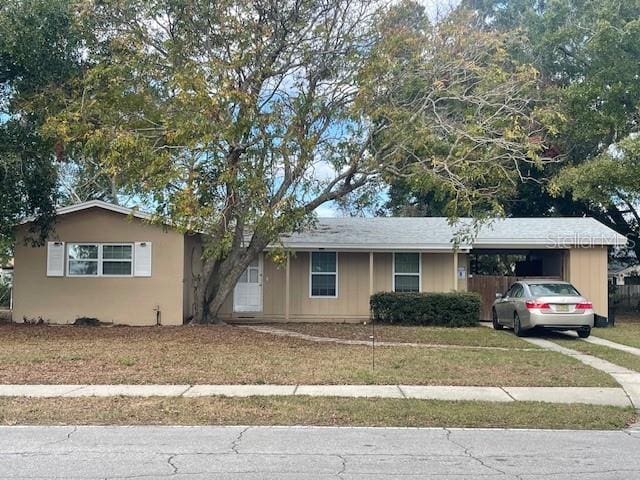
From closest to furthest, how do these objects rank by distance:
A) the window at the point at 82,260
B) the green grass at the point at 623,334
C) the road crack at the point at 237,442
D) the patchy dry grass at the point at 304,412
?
the road crack at the point at 237,442, the patchy dry grass at the point at 304,412, the green grass at the point at 623,334, the window at the point at 82,260

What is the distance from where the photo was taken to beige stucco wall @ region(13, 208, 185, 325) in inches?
770

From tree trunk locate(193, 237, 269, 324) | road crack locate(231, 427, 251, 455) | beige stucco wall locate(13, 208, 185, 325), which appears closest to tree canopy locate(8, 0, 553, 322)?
tree trunk locate(193, 237, 269, 324)

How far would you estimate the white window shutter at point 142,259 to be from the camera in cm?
1961

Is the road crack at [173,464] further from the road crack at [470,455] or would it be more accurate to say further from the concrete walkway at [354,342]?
the concrete walkway at [354,342]

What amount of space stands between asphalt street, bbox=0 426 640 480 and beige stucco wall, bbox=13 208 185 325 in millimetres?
11832

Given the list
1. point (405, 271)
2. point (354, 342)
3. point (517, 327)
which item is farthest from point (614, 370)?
point (405, 271)

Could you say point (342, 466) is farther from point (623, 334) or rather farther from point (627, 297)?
point (627, 297)

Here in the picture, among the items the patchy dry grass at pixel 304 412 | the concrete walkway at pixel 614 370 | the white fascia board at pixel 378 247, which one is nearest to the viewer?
the patchy dry grass at pixel 304 412

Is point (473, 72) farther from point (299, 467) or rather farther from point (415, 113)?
point (299, 467)

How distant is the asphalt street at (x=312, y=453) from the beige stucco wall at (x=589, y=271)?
565 inches

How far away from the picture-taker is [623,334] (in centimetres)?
1847

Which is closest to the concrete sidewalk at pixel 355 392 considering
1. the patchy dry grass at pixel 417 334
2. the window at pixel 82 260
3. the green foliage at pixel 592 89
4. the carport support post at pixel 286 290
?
the patchy dry grass at pixel 417 334

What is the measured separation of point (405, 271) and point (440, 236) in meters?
1.64

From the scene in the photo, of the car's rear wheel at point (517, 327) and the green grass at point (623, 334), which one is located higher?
the car's rear wheel at point (517, 327)
